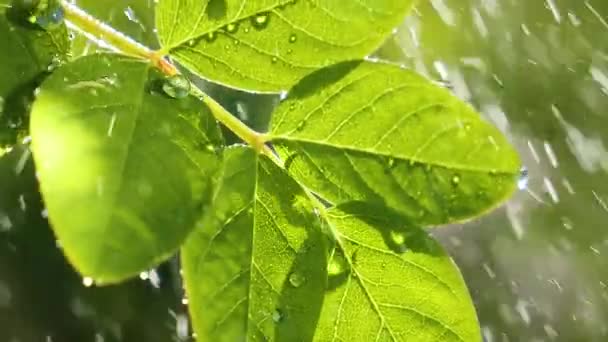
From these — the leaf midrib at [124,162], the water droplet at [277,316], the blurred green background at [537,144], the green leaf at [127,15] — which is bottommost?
the blurred green background at [537,144]

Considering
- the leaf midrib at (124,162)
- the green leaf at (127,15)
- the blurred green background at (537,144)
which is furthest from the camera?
the blurred green background at (537,144)

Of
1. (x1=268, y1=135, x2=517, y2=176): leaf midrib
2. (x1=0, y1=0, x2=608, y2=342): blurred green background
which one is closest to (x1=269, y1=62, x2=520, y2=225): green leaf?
(x1=268, y1=135, x2=517, y2=176): leaf midrib

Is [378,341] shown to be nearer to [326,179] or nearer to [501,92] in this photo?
[326,179]

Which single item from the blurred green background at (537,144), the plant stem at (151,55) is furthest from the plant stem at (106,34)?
the blurred green background at (537,144)

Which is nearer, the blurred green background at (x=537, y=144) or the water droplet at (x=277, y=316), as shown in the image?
the water droplet at (x=277, y=316)

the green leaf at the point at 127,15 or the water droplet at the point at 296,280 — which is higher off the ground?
the green leaf at the point at 127,15

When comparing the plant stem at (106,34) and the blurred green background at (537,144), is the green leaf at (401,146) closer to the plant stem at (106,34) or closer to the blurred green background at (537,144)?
the plant stem at (106,34)

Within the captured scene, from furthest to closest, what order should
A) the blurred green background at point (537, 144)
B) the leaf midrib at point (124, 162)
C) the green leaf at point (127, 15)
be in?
the blurred green background at point (537, 144) < the green leaf at point (127, 15) < the leaf midrib at point (124, 162)

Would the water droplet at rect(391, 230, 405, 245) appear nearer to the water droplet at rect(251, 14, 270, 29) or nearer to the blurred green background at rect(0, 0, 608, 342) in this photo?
the water droplet at rect(251, 14, 270, 29)
